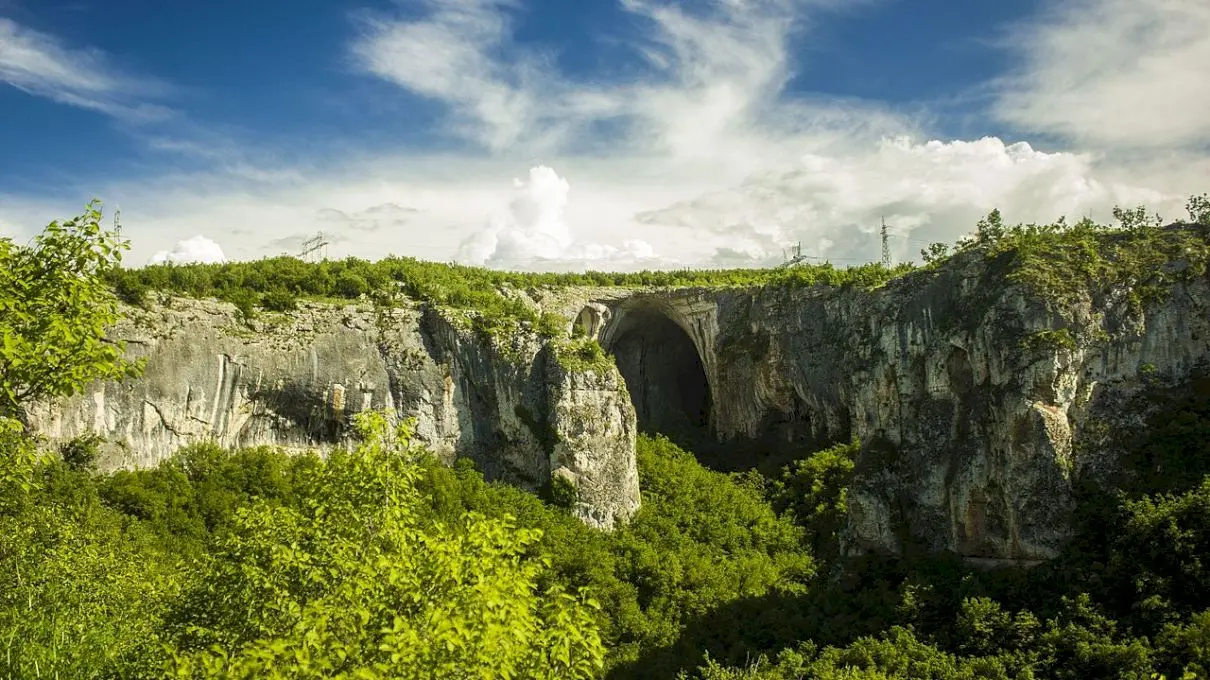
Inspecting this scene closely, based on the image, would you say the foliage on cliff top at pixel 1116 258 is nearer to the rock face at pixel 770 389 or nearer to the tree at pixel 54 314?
the rock face at pixel 770 389

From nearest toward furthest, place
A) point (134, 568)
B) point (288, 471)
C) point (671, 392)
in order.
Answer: point (134, 568) < point (288, 471) < point (671, 392)

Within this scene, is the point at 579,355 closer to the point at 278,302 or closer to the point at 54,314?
the point at 278,302

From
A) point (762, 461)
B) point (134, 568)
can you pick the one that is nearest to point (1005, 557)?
point (762, 461)

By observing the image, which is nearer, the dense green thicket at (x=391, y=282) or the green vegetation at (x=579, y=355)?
the dense green thicket at (x=391, y=282)

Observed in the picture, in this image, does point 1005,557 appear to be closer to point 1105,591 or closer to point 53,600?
point 1105,591

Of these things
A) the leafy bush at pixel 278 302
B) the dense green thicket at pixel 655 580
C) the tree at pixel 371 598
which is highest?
the leafy bush at pixel 278 302

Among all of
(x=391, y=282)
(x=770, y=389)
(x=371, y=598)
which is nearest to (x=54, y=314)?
(x=371, y=598)

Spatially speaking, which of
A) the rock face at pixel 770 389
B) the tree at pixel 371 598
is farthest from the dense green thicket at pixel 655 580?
the rock face at pixel 770 389
